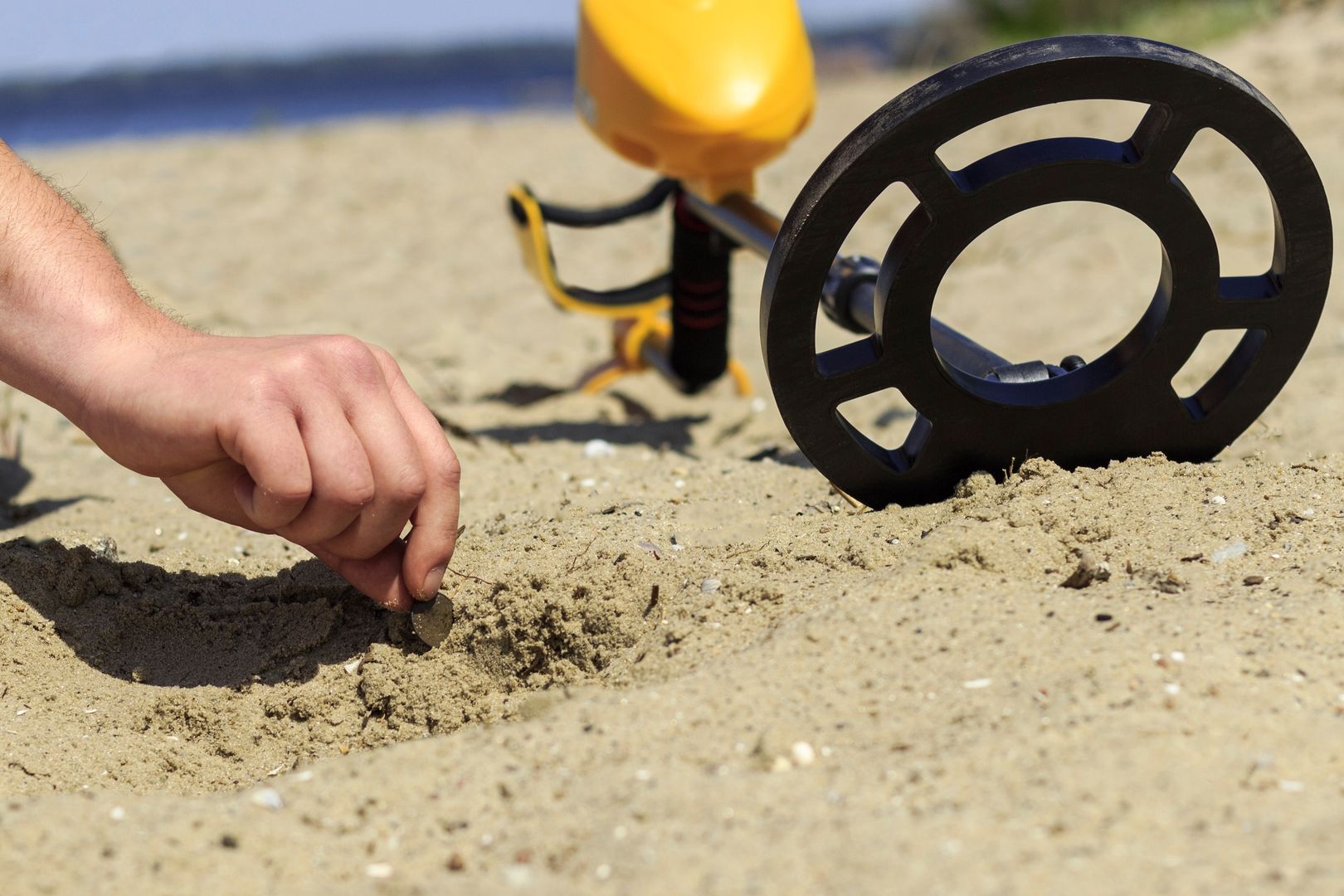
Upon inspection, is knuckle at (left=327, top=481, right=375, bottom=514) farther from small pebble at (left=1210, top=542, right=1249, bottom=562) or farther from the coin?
small pebble at (left=1210, top=542, right=1249, bottom=562)

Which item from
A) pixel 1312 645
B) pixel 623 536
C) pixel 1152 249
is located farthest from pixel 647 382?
pixel 1312 645

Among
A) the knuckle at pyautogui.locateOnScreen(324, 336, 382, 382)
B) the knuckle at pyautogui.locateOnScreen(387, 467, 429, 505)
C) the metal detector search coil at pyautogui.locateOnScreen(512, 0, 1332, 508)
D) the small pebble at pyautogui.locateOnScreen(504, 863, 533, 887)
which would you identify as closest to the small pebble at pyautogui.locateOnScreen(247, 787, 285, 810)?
the small pebble at pyautogui.locateOnScreen(504, 863, 533, 887)

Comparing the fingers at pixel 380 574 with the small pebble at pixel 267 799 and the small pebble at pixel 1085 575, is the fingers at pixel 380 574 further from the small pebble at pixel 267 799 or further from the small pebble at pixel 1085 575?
the small pebble at pixel 1085 575

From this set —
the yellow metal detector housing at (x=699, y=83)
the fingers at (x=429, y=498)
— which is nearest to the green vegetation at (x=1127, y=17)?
the yellow metal detector housing at (x=699, y=83)

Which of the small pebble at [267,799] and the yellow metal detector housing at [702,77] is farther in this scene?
the yellow metal detector housing at [702,77]

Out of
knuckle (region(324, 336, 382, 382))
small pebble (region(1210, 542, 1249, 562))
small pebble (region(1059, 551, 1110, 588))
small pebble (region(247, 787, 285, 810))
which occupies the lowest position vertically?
small pebble (region(247, 787, 285, 810))

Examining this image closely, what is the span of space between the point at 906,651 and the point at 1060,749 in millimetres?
220

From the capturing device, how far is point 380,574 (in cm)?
152

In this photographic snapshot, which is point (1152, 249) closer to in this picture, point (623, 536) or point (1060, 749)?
point (623, 536)

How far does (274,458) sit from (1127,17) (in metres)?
7.63

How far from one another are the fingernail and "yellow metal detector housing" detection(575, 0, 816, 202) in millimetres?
1389

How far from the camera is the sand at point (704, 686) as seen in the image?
0.99 meters

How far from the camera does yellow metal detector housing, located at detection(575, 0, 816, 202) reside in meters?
2.54

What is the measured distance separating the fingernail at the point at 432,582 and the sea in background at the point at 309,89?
5.73 m
